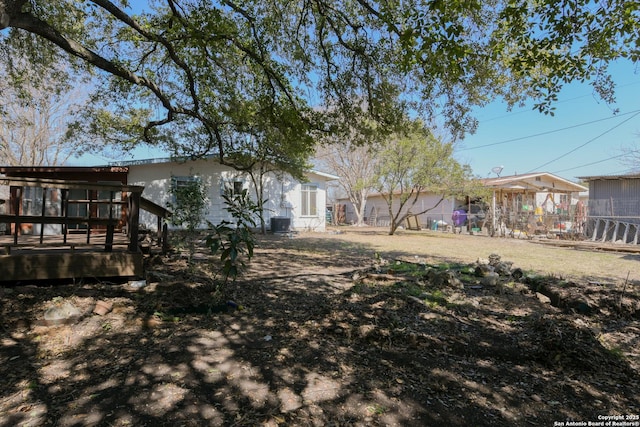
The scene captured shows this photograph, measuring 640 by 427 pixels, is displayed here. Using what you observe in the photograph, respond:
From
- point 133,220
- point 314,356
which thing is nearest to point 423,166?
point 133,220

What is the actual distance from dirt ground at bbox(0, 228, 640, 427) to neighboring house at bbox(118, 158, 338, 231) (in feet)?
34.8

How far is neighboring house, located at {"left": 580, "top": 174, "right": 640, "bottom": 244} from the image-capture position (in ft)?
49.6

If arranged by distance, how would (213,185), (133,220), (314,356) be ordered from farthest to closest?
(213,185)
(133,220)
(314,356)

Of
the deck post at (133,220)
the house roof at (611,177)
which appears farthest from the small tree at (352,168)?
the deck post at (133,220)

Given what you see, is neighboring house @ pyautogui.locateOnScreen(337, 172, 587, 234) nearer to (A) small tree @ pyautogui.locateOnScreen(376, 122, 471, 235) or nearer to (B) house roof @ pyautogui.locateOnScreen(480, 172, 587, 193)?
(B) house roof @ pyautogui.locateOnScreen(480, 172, 587, 193)

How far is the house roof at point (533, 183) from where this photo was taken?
68.6ft

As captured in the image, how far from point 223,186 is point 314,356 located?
1499 cm

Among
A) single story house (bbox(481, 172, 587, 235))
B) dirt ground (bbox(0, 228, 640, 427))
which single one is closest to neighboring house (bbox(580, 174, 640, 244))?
single story house (bbox(481, 172, 587, 235))

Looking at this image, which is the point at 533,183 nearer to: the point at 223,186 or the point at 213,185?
the point at 223,186

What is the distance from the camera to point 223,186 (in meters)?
17.1

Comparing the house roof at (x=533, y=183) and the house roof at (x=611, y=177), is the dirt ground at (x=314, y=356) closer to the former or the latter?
the house roof at (x=611, y=177)

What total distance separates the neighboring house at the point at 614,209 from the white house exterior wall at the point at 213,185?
14.1m

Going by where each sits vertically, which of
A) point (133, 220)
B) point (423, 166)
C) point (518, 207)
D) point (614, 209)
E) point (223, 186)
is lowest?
point (133, 220)

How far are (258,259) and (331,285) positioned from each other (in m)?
3.24
